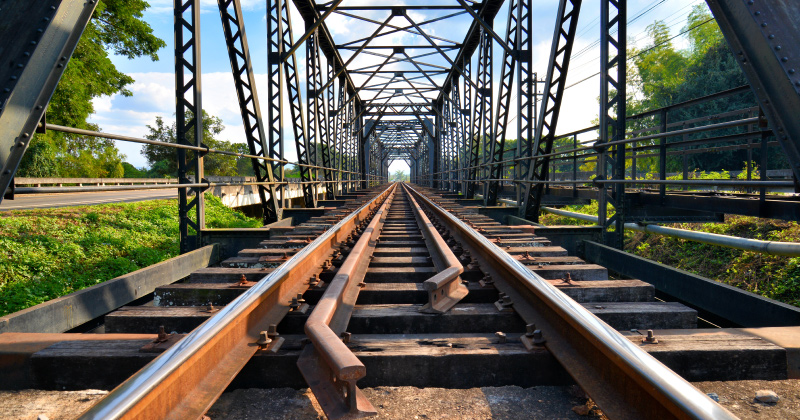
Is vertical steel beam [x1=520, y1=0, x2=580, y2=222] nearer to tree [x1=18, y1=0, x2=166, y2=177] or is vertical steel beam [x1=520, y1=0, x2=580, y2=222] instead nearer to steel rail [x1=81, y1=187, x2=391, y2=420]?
steel rail [x1=81, y1=187, x2=391, y2=420]

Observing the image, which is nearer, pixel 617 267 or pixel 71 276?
pixel 617 267

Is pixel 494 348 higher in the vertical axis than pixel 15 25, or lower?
lower

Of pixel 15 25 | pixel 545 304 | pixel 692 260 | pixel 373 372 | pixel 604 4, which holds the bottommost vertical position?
pixel 692 260

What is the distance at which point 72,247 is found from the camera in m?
6.52

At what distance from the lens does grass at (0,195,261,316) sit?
17.4ft

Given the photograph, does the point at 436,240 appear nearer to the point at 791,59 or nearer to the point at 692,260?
the point at 791,59

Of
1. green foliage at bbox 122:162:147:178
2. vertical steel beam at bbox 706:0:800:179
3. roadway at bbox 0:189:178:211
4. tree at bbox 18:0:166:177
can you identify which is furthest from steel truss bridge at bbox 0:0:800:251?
green foliage at bbox 122:162:147:178

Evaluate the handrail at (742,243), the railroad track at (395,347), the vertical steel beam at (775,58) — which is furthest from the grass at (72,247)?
the handrail at (742,243)

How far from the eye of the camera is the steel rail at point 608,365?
1319 millimetres

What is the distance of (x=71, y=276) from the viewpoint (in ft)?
19.0

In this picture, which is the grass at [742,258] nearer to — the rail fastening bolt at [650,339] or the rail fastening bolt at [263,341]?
the rail fastening bolt at [650,339]

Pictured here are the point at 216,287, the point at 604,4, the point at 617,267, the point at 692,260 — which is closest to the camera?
the point at 216,287

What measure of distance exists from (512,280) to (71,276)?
19.1 feet

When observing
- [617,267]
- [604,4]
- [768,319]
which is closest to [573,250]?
[617,267]
